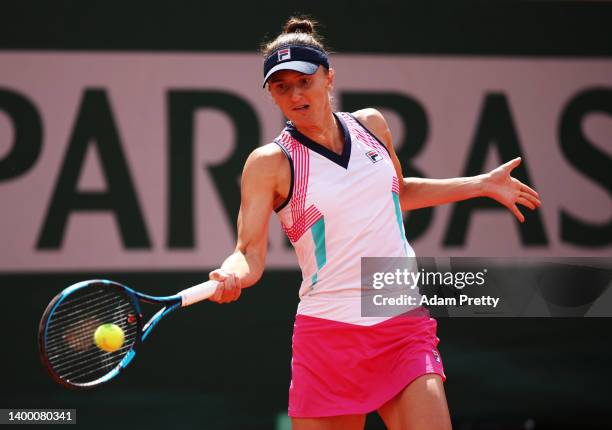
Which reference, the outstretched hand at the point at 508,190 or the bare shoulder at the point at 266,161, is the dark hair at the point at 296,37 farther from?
the outstretched hand at the point at 508,190

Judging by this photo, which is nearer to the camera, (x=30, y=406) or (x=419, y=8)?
(x=30, y=406)

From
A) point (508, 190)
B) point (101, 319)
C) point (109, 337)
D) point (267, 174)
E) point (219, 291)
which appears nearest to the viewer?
point (219, 291)

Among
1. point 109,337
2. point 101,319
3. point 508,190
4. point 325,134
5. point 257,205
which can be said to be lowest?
point 109,337

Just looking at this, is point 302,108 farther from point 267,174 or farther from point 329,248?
point 329,248

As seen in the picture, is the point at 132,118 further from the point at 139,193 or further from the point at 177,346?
the point at 177,346

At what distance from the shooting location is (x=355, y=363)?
3215 mm

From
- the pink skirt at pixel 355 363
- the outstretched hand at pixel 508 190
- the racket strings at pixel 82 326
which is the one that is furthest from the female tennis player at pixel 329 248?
the racket strings at pixel 82 326

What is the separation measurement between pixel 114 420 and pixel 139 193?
1.22m

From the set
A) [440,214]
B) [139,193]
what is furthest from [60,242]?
[440,214]

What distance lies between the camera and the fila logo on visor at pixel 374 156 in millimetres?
3371

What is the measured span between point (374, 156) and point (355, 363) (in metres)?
0.70

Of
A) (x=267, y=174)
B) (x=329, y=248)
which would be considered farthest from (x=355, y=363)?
(x=267, y=174)

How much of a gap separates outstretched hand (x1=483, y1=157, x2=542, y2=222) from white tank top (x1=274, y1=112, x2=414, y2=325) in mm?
406

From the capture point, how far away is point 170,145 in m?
5.46
